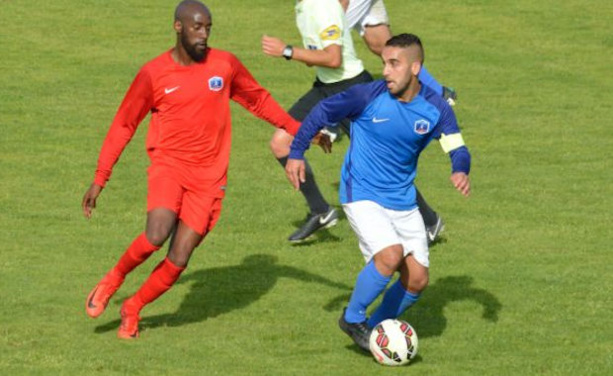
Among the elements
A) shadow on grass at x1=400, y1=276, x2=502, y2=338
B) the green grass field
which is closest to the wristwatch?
the green grass field

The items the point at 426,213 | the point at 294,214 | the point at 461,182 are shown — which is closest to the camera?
the point at 461,182

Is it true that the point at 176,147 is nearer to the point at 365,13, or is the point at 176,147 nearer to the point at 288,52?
the point at 288,52

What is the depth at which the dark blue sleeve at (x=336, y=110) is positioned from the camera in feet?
36.9

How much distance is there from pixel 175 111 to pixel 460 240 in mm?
4348

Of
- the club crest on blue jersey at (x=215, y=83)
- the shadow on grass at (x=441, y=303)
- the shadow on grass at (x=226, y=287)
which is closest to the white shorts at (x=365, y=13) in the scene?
the shadow on grass at (x=226, y=287)

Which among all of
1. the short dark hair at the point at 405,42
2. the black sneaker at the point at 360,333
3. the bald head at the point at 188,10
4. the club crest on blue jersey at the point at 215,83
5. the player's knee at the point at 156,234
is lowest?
the black sneaker at the point at 360,333

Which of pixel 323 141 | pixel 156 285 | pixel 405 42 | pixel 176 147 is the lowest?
pixel 156 285

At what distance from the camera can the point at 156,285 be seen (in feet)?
39.7

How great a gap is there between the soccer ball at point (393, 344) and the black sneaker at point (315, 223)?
152 inches

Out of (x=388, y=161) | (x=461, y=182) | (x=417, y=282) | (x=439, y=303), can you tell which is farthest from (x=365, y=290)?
(x=439, y=303)

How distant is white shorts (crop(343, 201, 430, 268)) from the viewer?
11273 millimetres

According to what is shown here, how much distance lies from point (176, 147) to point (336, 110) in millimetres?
1587

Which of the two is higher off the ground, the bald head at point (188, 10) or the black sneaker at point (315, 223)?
the bald head at point (188, 10)

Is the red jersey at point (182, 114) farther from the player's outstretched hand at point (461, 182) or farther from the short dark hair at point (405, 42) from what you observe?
the player's outstretched hand at point (461, 182)
